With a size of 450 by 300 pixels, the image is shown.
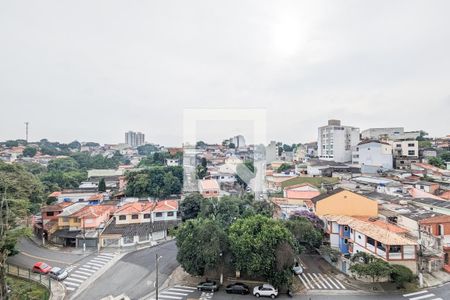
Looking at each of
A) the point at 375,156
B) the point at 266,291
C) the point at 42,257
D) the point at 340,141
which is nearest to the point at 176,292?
the point at 266,291

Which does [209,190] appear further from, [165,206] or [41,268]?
[41,268]

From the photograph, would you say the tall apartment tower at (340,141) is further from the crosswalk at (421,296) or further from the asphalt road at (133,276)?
the asphalt road at (133,276)

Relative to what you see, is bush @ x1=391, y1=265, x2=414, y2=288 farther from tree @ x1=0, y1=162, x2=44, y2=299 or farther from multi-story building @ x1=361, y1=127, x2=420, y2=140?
multi-story building @ x1=361, y1=127, x2=420, y2=140

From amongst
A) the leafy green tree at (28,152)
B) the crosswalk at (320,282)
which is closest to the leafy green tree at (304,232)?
the crosswalk at (320,282)

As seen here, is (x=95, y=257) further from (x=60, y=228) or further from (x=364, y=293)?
(x=364, y=293)

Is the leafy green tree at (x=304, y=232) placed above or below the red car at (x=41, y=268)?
above

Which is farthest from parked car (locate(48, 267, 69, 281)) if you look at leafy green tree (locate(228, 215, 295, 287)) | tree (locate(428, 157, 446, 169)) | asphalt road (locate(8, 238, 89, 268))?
tree (locate(428, 157, 446, 169))

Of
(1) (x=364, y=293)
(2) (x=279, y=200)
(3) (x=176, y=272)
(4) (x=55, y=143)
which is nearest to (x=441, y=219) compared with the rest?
(1) (x=364, y=293)
